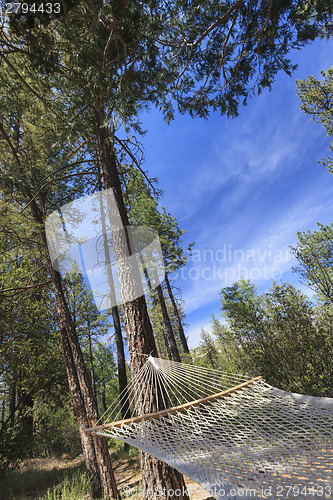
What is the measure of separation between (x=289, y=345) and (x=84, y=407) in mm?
3690

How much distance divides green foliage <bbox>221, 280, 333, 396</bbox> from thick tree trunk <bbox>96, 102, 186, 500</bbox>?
3.26 meters

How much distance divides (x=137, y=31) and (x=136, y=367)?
2.97 meters

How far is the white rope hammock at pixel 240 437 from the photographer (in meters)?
0.85

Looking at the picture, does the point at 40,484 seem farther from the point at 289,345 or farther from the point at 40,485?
the point at 289,345

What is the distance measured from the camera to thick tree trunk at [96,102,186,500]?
1.63 m

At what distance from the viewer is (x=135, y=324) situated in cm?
206

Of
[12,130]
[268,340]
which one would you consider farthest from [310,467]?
[12,130]

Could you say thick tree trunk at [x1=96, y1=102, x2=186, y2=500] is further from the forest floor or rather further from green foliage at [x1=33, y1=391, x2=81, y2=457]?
green foliage at [x1=33, y1=391, x2=81, y2=457]

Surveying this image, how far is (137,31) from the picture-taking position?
2.08 m

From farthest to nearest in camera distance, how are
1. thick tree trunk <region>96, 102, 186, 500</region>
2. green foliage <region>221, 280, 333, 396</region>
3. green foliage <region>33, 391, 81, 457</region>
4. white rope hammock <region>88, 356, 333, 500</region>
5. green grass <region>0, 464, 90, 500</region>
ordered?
green foliage <region>33, 391, 81, 457</region> → green foliage <region>221, 280, 333, 396</region> → green grass <region>0, 464, 90, 500</region> → thick tree trunk <region>96, 102, 186, 500</region> → white rope hammock <region>88, 356, 333, 500</region>

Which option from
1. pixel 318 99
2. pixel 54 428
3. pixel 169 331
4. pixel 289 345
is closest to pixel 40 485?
pixel 169 331

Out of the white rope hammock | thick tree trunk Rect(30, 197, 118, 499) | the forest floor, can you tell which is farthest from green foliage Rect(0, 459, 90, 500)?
the white rope hammock

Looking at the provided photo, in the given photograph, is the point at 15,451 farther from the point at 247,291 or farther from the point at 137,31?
the point at 247,291

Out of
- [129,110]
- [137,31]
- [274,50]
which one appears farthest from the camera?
[274,50]
